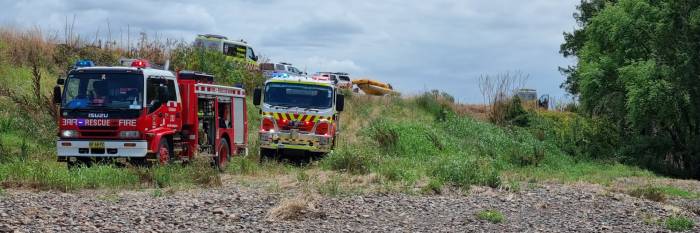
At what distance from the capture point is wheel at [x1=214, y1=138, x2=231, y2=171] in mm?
21688

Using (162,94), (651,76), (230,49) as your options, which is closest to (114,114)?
(162,94)

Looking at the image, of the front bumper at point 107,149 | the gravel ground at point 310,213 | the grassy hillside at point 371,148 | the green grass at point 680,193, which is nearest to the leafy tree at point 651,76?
the grassy hillside at point 371,148

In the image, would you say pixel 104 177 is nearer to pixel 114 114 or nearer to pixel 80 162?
pixel 114 114

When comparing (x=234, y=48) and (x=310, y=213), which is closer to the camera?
(x=310, y=213)

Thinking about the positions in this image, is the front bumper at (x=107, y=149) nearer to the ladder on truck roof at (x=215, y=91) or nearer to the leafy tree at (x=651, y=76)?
the ladder on truck roof at (x=215, y=91)

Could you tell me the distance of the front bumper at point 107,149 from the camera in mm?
18141

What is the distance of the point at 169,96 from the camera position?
19172mm

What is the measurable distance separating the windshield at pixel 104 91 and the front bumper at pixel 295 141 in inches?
232

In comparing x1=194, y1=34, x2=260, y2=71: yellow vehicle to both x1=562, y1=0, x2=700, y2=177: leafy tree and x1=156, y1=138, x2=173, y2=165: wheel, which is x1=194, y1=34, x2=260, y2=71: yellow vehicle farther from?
x1=156, y1=138, x2=173, y2=165: wheel

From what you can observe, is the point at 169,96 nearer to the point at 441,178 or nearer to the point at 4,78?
the point at 441,178

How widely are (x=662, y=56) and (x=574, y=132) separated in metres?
7.27

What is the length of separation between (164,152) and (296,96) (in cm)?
556

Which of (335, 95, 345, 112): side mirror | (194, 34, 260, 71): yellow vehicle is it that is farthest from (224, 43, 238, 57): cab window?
(335, 95, 345, 112): side mirror

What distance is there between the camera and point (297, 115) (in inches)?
923
